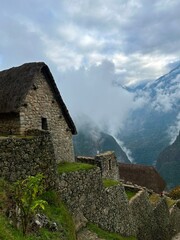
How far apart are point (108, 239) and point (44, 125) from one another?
22.1 feet

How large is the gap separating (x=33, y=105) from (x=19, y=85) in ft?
4.52

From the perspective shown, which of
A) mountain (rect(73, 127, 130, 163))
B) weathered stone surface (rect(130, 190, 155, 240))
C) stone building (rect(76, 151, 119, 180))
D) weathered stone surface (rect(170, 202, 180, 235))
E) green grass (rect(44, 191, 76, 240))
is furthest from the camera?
mountain (rect(73, 127, 130, 163))

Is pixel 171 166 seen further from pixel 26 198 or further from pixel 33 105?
pixel 26 198

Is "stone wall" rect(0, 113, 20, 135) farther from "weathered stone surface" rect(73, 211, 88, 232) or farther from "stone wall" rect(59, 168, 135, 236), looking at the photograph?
"weathered stone surface" rect(73, 211, 88, 232)

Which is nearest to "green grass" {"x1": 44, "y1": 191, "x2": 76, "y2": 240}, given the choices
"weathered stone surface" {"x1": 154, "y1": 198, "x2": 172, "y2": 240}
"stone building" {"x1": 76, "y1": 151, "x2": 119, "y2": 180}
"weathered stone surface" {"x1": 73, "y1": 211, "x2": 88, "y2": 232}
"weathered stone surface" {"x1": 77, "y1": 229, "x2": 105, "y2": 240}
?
"weathered stone surface" {"x1": 77, "y1": 229, "x2": 105, "y2": 240}

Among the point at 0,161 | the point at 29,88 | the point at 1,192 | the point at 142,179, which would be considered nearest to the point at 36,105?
the point at 29,88

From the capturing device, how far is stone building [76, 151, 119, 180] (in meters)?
23.0

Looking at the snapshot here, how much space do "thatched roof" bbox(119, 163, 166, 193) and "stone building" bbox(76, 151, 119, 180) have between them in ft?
96.2

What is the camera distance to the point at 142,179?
54.4 m

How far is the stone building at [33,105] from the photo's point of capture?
16781 millimetres

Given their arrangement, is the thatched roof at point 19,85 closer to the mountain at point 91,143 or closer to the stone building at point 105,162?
the stone building at point 105,162

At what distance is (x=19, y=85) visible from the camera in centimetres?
1773

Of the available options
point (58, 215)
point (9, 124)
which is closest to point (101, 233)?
point (58, 215)

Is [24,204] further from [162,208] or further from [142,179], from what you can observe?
[142,179]
